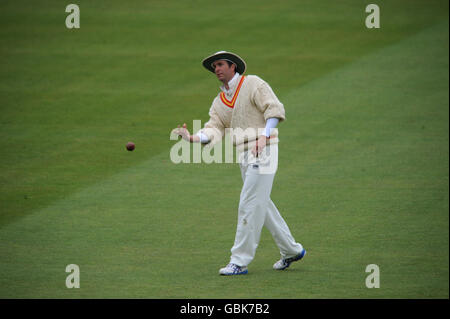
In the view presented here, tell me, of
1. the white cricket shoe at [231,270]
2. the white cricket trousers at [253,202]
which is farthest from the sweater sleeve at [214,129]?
the white cricket shoe at [231,270]

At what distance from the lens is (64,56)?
17.2m

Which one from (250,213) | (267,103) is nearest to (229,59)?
(267,103)

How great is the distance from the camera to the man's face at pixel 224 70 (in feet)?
23.3

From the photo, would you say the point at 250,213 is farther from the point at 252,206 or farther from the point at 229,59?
the point at 229,59

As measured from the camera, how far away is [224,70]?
23.3 feet

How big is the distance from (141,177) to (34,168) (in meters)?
1.79

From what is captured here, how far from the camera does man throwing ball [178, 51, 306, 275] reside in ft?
22.7

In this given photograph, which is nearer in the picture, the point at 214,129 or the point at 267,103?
the point at 267,103

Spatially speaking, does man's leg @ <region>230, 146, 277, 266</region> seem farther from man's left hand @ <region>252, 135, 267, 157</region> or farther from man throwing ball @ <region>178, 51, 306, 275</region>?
man's left hand @ <region>252, 135, 267, 157</region>

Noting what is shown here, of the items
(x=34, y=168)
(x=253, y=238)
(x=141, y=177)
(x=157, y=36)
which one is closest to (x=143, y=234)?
(x=253, y=238)

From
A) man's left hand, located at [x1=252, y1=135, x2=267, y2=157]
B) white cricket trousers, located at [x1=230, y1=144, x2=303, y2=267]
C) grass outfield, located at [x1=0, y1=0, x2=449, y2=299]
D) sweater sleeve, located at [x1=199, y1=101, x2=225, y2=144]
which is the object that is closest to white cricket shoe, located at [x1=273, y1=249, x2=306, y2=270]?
grass outfield, located at [x1=0, y1=0, x2=449, y2=299]

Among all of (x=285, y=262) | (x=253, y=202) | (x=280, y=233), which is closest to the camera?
(x=253, y=202)

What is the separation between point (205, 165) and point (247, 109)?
15.3 feet

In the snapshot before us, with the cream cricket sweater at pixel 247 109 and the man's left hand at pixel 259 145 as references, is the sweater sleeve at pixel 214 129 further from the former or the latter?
the man's left hand at pixel 259 145
